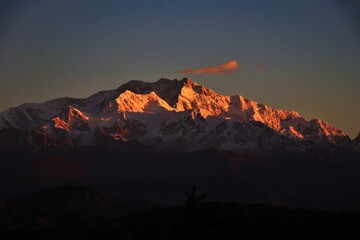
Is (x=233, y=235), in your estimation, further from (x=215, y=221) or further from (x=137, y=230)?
(x=137, y=230)

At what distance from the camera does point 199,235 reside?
62.8 metres

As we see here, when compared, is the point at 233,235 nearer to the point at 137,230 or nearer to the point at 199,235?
the point at 199,235

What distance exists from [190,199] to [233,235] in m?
4.21

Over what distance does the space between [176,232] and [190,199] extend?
9.32ft

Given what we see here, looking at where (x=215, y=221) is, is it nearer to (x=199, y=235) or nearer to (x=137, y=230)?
(x=199, y=235)

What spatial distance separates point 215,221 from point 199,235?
1433 millimetres

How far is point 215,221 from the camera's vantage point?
206 ft

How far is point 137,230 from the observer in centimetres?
6275

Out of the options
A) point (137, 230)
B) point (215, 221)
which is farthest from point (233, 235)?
point (137, 230)

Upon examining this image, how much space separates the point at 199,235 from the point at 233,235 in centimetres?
270

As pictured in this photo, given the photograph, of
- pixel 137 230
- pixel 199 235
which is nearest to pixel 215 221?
pixel 199 235

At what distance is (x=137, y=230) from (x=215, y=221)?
5.21m
